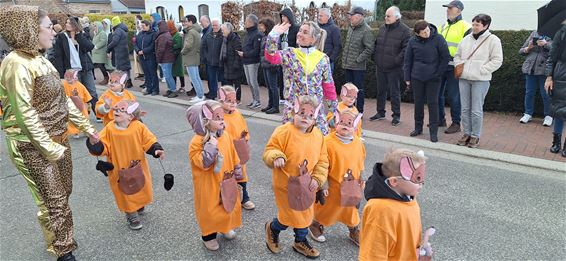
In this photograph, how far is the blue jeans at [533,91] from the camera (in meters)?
7.40

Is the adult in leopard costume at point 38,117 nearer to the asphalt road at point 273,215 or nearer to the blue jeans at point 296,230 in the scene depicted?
the asphalt road at point 273,215

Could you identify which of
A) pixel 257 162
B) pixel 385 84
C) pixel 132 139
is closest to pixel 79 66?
pixel 257 162

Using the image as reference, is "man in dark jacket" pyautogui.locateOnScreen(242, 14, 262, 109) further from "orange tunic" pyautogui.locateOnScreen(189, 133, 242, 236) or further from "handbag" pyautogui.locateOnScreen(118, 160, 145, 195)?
"orange tunic" pyautogui.locateOnScreen(189, 133, 242, 236)

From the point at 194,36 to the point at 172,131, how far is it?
11.8 feet

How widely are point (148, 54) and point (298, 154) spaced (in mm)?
8817

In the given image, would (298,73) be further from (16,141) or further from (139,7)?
(139,7)

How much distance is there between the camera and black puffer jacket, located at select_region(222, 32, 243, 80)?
379 inches

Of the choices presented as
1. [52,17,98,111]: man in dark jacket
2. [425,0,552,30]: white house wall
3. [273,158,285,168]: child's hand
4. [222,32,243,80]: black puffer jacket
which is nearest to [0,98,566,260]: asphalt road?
[273,158,285,168]: child's hand

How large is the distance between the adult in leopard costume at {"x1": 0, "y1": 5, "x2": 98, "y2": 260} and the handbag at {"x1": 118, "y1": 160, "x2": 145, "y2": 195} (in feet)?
1.67

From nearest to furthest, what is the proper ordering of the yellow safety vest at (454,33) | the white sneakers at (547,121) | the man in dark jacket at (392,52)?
the yellow safety vest at (454,33)
the man in dark jacket at (392,52)
the white sneakers at (547,121)

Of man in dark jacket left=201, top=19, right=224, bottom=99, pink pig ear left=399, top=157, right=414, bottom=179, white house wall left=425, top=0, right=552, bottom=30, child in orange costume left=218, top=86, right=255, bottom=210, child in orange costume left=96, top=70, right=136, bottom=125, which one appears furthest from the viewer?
white house wall left=425, top=0, right=552, bottom=30

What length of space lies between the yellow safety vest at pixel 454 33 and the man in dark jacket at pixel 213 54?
5.16 m

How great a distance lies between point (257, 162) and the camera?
19.6 feet

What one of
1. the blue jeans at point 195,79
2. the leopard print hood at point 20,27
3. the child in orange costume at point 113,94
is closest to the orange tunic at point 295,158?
the leopard print hood at point 20,27
